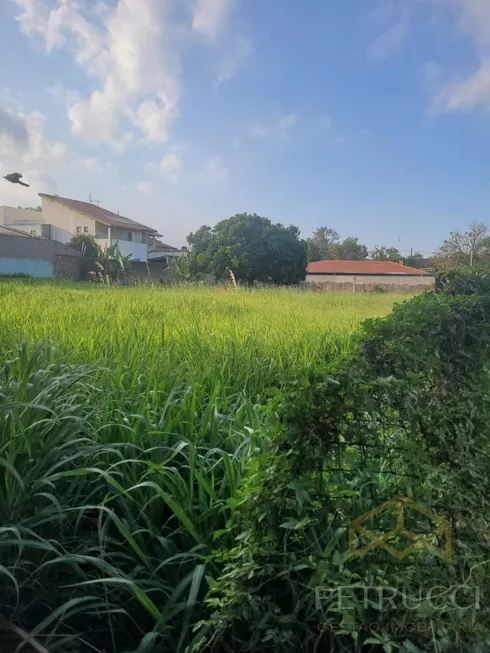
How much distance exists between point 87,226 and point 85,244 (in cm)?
492

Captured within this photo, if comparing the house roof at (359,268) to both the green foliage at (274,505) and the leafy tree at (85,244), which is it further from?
the green foliage at (274,505)

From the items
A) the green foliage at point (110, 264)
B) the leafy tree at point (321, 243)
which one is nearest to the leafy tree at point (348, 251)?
the leafy tree at point (321, 243)

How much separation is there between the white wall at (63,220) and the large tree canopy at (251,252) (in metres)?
11.0

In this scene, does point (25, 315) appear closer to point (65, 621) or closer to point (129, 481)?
point (129, 481)

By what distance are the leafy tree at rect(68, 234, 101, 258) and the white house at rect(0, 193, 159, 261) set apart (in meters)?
1.88

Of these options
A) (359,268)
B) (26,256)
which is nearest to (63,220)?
(26,256)

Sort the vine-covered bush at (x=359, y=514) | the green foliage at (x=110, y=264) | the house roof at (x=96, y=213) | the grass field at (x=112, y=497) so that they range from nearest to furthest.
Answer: the vine-covered bush at (x=359, y=514), the grass field at (x=112, y=497), the green foliage at (x=110, y=264), the house roof at (x=96, y=213)

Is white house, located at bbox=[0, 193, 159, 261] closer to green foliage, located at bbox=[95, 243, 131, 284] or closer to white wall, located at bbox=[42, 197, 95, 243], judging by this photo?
white wall, located at bbox=[42, 197, 95, 243]

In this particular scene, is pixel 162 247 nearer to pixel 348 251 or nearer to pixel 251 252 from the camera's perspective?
pixel 251 252

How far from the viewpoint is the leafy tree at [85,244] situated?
2728cm

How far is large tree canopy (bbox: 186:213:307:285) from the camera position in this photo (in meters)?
23.7

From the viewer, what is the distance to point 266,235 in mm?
24281

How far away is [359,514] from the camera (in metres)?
1.13

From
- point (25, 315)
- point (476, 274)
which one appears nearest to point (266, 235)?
point (25, 315)
